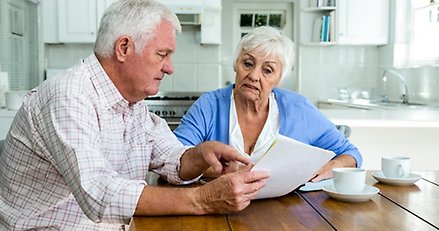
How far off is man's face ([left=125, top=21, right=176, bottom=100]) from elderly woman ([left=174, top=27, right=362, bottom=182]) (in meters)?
0.65

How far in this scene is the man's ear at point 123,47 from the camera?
1.57 m

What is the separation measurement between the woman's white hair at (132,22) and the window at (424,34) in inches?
157

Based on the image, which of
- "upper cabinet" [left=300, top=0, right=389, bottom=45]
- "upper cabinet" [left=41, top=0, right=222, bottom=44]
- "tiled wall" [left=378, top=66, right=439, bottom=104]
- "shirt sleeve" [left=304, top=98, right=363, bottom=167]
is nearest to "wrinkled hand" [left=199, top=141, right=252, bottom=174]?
"shirt sleeve" [left=304, top=98, right=363, bottom=167]

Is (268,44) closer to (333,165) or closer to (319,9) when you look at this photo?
(333,165)

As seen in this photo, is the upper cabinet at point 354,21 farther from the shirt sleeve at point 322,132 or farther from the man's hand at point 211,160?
the man's hand at point 211,160

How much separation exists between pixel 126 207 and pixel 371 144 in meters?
2.08

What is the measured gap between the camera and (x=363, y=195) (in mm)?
1532

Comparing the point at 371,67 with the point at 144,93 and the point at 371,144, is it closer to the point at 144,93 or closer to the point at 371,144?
the point at 371,144

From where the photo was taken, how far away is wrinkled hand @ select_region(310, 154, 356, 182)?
73.7 inches

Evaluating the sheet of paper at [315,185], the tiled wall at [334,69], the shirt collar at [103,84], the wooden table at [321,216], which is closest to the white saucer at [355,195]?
the wooden table at [321,216]

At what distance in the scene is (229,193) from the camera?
1.36 meters

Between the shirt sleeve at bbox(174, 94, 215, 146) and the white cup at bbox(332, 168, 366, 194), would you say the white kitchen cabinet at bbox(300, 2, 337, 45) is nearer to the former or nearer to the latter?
the shirt sleeve at bbox(174, 94, 215, 146)

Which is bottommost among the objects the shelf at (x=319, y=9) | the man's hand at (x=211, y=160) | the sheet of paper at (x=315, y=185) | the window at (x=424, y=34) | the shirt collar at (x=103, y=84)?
the sheet of paper at (x=315, y=185)

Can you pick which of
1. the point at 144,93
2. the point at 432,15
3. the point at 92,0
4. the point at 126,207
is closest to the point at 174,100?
the point at 92,0
